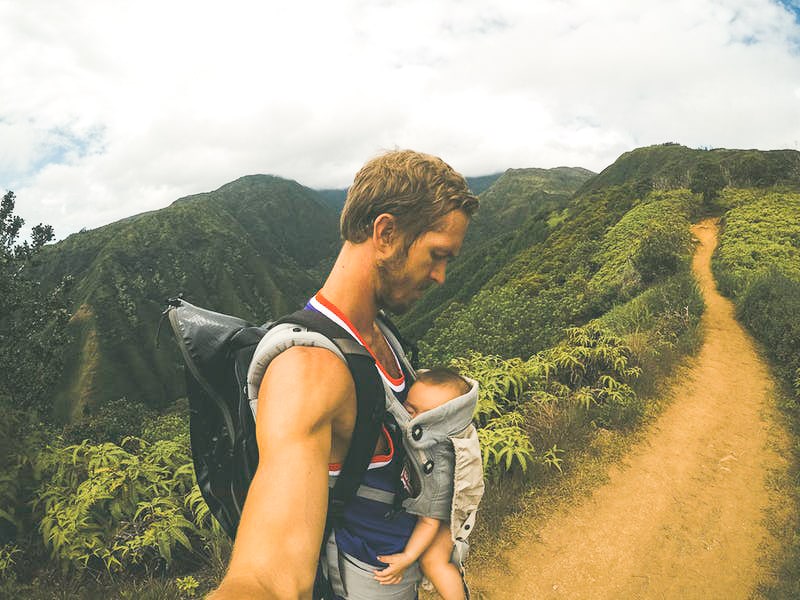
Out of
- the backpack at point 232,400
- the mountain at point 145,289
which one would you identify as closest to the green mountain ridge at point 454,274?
the mountain at point 145,289

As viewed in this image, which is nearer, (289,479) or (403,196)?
(289,479)

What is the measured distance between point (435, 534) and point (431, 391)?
0.60 metres

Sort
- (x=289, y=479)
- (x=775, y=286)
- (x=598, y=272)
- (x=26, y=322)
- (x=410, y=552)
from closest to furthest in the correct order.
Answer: (x=289, y=479) < (x=410, y=552) < (x=775, y=286) < (x=26, y=322) < (x=598, y=272)

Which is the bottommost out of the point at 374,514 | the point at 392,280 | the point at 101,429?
the point at 101,429

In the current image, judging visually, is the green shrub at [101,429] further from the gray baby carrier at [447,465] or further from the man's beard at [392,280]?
the man's beard at [392,280]

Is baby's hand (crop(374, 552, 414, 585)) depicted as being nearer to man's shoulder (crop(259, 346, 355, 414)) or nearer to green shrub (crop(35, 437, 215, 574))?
man's shoulder (crop(259, 346, 355, 414))

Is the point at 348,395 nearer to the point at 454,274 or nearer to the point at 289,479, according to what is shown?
the point at 289,479

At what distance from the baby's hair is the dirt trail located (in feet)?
8.98

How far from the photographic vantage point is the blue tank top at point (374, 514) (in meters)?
1.45

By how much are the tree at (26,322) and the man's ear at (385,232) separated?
12.7 meters

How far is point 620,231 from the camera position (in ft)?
76.6

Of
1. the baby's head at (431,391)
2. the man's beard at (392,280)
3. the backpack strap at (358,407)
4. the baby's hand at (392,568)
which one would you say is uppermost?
the man's beard at (392,280)

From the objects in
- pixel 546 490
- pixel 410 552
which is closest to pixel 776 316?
pixel 546 490

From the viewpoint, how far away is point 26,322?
1198 cm
